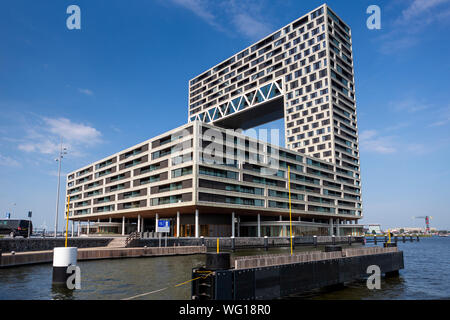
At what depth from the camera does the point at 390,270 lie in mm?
25922

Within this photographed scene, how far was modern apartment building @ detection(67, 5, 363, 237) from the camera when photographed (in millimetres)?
65625

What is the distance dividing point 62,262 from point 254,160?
184 feet

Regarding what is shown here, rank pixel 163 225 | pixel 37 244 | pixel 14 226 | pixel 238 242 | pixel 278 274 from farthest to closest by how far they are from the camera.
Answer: pixel 14 226 < pixel 238 242 < pixel 163 225 < pixel 37 244 < pixel 278 274

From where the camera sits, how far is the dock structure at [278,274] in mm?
13062

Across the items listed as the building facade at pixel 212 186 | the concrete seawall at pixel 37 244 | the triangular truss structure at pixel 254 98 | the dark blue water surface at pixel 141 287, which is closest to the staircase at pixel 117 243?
the concrete seawall at pixel 37 244

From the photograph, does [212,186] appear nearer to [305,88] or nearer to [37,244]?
[37,244]

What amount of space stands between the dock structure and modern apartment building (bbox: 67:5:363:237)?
4104 cm

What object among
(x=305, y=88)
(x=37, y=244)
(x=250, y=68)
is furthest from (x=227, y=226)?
(x=250, y=68)

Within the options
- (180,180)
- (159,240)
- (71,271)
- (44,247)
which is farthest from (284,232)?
(71,271)

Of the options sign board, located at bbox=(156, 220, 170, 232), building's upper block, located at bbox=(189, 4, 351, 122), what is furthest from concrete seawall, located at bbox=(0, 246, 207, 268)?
building's upper block, located at bbox=(189, 4, 351, 122)

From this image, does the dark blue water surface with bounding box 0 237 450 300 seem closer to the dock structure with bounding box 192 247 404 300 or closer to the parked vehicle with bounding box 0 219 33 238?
the dock structure with bounding box 192 247 404 300

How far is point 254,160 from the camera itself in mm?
72500
